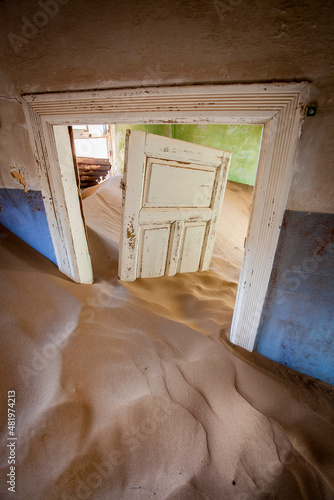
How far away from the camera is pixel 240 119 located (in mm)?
1285

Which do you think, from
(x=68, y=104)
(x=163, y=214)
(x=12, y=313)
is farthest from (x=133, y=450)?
(x=68, y=104)

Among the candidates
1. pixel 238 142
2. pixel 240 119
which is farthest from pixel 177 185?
pixel 238 142

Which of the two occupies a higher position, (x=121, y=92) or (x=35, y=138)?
(x=121, y=92)

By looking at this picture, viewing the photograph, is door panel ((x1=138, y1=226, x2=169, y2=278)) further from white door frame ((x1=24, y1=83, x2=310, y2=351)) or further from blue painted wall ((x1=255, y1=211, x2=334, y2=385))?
blue painted wall ((x1=255, y1=211, x2=334, y2=385))

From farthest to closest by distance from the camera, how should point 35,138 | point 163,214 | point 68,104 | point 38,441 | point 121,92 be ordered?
point 163,214 → point 35,138 → point 68,104 → point 121,92 → point 38,441

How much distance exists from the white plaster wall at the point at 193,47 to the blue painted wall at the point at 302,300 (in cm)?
18

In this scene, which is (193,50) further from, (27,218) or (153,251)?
(27,218)

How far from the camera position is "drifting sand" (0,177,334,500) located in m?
1.10

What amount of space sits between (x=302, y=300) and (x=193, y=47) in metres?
1.82

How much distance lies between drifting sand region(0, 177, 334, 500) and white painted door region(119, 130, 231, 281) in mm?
834

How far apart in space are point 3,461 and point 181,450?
0.98m

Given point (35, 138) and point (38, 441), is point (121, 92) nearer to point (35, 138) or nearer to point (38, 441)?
point (35, 138)

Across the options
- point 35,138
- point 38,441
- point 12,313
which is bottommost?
point 38,441

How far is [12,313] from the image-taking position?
1.68 metres
